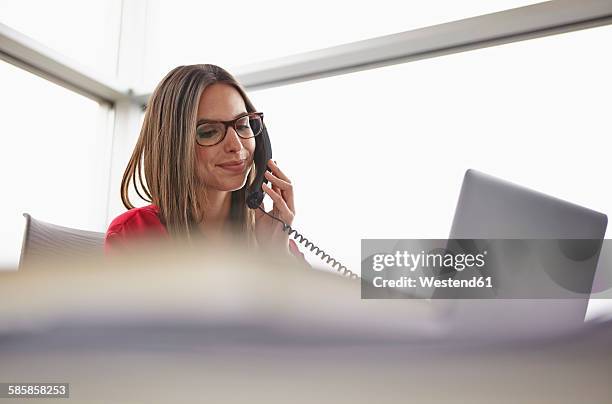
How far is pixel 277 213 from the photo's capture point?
1.17 meters

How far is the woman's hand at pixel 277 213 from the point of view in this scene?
1.12m

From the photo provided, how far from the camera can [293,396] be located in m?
0.30

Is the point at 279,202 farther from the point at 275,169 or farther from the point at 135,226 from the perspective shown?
the point at 135,226

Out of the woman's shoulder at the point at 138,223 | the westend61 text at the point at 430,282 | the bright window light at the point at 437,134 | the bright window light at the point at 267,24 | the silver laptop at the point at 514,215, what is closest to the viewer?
the westend61 text at the point at 430,282

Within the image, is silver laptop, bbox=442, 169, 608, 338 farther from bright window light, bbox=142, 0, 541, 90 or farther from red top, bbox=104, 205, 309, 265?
bright window light, bbox=142, 0, 541, 90

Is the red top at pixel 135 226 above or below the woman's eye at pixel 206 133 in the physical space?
below

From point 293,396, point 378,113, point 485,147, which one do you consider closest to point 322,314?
point 293,396

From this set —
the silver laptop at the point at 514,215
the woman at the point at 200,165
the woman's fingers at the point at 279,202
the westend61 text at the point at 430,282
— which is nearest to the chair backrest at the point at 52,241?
the woman at the point at 200,165

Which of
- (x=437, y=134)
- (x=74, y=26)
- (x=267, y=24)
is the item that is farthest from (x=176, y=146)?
(x=74, y=26)

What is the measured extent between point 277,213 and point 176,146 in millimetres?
255

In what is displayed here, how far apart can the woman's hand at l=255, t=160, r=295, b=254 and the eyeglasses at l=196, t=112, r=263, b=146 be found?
0.26 feet

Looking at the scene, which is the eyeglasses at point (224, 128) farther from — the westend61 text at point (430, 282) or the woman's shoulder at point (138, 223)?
the westend61 text at point (430, 282)

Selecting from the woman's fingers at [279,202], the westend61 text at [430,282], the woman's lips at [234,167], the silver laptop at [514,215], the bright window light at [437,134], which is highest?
the bright window light at [437,134]

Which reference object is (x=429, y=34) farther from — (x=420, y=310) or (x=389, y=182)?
(x=420, y=310)
